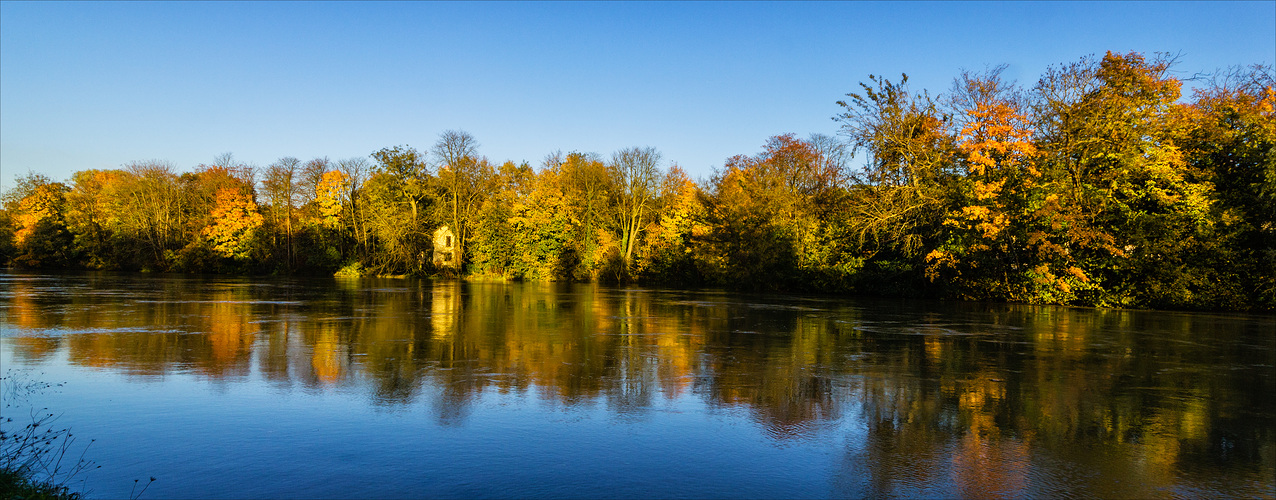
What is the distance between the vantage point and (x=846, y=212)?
35.2 metres

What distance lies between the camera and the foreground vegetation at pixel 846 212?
25.4 meters

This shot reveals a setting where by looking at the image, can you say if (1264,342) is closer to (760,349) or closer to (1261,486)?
(760,349)

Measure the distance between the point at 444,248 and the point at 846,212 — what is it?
34592mm

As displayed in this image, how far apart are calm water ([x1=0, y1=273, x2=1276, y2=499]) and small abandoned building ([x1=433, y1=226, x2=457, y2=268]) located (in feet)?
133

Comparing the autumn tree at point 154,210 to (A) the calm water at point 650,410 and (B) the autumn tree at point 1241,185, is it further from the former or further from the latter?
(B) the autumn tree at point 1241,185

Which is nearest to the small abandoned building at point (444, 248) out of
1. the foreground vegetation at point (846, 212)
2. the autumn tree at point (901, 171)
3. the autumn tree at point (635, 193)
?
the foreground vegetation at point (846, 212)

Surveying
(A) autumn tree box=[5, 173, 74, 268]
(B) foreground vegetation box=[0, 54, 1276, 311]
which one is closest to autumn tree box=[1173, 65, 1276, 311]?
(B) foreground vegetation box=[0, 54, 1276, 311]

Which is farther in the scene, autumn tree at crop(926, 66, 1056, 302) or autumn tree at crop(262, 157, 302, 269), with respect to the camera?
autumn tree at crop(262, 157, 302, 269)

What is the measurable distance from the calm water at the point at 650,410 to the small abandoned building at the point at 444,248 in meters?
40.6

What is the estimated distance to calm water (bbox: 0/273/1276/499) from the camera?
5184 mm

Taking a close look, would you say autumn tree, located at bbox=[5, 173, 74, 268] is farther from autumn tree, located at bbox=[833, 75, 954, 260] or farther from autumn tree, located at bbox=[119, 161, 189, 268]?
autumn tree, located at bbox=[833, 75, 954, 260]

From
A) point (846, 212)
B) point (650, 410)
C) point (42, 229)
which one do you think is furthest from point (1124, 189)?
point (42, 229)

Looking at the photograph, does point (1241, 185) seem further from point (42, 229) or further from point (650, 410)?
point (42, 229)

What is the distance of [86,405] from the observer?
24.5 feet
